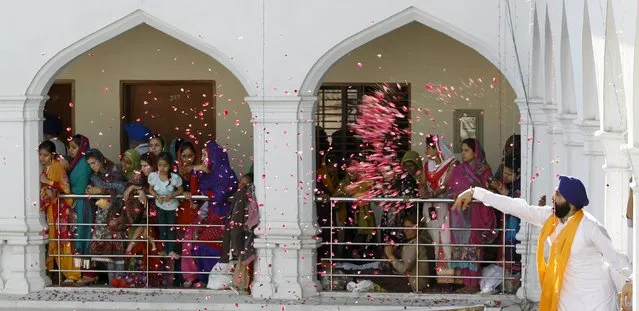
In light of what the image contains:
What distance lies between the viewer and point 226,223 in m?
18.0

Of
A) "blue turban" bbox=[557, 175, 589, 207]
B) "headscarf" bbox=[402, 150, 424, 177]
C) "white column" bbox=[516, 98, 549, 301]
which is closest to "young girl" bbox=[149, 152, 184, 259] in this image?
"headscarf" bbox=[402, 150, 424, 177]

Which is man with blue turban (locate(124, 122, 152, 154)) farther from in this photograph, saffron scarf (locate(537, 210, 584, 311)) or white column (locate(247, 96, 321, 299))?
saffron scarf (locate(537, 210, 584, 311))

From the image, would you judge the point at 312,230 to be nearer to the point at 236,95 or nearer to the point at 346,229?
the point at 346,229

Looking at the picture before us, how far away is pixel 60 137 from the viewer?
806 inches

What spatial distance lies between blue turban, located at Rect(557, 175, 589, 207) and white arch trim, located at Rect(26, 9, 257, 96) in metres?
5.97

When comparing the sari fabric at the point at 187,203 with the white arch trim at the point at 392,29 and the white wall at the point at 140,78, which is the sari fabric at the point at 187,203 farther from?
the white wall at the point at 140,78

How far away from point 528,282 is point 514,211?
486 centimetres

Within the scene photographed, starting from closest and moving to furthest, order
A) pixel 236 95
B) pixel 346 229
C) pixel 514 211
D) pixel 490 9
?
pixel 514 211
pixel 490 9
pixel 346 229
pixel 236 95

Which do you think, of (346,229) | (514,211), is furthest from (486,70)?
(514,211)

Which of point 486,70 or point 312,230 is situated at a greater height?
point 486,70

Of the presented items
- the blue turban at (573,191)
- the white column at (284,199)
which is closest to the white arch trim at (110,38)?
the white column at (284,199)

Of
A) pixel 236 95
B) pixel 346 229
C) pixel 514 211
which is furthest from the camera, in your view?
pixel 236 95

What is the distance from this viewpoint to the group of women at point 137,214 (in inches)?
718

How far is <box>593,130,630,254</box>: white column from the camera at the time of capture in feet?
40.4
